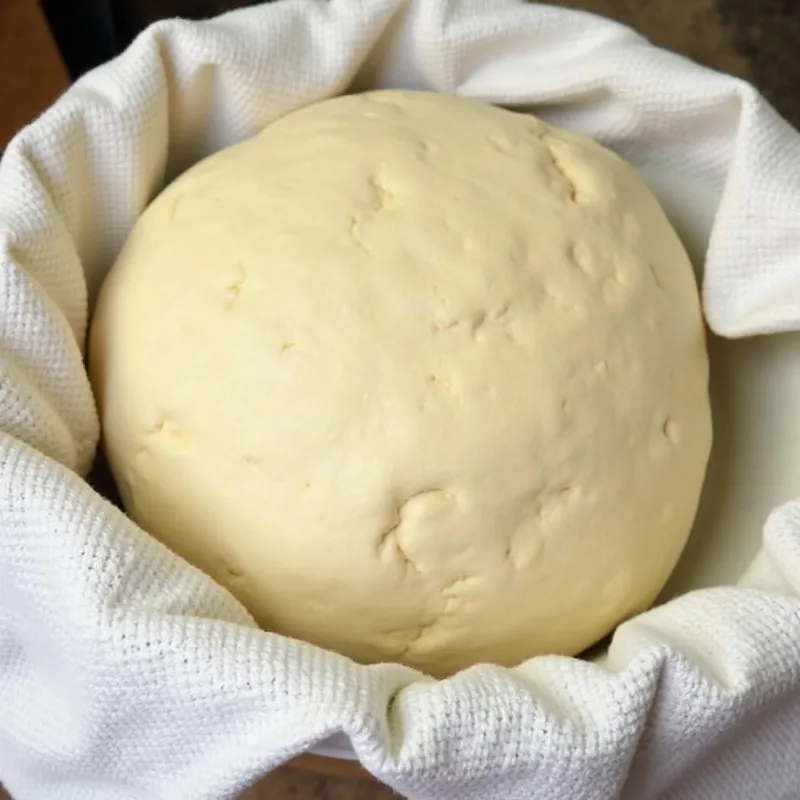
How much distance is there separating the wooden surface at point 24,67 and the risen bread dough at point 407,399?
311 mm

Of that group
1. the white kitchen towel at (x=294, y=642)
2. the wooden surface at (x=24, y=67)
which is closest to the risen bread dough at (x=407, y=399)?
the white kitchen towel at (x=294, y=642)

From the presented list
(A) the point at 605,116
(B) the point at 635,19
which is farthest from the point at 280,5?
(B) the point at 635,19

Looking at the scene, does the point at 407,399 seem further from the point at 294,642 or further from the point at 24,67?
the point at 24,67

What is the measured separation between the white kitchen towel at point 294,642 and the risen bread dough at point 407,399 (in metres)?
0.04

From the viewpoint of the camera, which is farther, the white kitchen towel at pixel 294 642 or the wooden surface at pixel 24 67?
the wooden surface at pixel 24 67

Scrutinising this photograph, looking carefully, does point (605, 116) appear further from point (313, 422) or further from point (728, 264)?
point (313, 422)

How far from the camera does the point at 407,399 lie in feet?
1.34

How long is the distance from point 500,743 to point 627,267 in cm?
21

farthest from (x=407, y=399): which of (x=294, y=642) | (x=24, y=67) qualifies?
(x=24, y=67)

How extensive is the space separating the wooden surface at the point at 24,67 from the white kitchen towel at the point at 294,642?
23 centimetres

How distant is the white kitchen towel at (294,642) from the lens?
348mm

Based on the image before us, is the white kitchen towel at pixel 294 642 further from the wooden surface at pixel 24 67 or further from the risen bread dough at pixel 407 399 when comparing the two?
the wooden surface at pixel 24 67

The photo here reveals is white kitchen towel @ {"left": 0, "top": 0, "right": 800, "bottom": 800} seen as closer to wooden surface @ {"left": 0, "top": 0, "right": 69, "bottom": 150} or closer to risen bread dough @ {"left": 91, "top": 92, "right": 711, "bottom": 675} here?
risen bread dough @ {"left": 91, "top": 92, "right": 711, "bottom": 675}

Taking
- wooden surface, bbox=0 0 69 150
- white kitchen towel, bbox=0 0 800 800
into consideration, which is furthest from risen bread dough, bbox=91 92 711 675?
wooden surface, bbox=0 0 69 150
